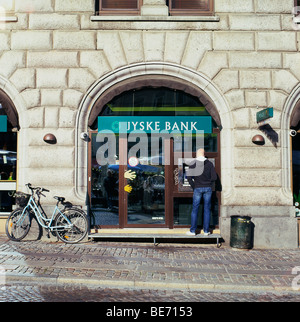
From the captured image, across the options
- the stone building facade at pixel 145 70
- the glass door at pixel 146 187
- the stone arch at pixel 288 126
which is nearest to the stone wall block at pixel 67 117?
the stone building facade at pixel 145 70

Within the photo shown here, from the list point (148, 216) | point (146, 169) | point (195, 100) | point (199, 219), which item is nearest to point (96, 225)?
point (148, 216)

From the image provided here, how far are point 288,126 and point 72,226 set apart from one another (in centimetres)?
641

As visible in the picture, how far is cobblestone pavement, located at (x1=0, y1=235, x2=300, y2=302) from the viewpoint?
224 inches

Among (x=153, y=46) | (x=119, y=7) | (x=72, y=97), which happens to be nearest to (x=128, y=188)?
(x=72, y=97)

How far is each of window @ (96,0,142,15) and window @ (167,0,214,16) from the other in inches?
37.3

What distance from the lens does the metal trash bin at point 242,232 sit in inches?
347

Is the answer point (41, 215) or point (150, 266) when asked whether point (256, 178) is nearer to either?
point (150, 266)

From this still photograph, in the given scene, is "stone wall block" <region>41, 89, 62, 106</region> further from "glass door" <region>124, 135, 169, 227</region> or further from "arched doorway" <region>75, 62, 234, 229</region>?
"glass door" <region>124, 135, 169, 227</region>

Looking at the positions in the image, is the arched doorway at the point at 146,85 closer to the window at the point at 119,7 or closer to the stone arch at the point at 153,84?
the stone arch at the point at 153,84

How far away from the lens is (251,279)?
6.39 metres

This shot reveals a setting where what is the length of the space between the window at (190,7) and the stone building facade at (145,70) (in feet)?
1.18

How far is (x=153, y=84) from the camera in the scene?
9.76 metres

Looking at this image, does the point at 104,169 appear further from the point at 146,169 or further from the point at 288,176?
the point at 288,176

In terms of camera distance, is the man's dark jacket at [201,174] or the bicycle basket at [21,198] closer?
the bicycle basket at [21,198]
